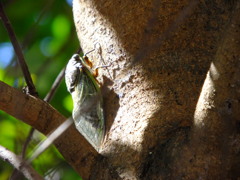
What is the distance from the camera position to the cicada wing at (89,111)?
1707 mm

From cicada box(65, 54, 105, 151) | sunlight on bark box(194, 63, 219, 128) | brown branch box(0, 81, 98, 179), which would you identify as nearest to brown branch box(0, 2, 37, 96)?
brown branch box(0, 81, 98, 179)

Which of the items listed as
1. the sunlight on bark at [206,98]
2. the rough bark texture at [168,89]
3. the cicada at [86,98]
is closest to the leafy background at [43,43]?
the cicada at [86,98]

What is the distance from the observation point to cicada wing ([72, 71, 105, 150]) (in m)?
1.71

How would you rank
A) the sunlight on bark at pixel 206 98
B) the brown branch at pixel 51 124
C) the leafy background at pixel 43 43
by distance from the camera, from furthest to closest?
the leafy background at pixel 43 43 → the brown branch at pixel 51 124 → the sunlight on bark at pixel 206 98

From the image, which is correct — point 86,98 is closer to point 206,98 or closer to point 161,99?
point 161,99

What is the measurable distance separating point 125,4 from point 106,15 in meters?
0.10

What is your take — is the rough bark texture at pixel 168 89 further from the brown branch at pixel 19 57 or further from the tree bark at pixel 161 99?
the brown branch at pixel 19 57

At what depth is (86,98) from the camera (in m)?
1.95

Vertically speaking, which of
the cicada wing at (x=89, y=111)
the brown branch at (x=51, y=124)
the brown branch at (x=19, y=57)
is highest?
the brown branch at (x=19, y=57)

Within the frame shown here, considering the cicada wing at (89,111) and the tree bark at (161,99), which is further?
the cicada wing at (89,111)

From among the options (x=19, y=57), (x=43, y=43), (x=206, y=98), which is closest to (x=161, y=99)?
(x=206, y=98)

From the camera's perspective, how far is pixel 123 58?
1.69 m

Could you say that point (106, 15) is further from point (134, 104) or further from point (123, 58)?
point (134, 104)

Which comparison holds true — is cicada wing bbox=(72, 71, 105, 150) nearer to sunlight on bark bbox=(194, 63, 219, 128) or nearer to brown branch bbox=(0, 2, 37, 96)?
brown branch bbox=(0, 2, 37, 96)
